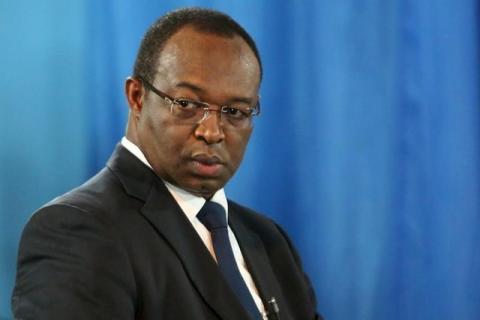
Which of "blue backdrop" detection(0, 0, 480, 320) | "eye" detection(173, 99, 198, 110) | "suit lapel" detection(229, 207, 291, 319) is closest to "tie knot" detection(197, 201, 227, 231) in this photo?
"suit lapel" detection(229, 207, 291, 319)

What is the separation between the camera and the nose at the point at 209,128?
4.31 feet

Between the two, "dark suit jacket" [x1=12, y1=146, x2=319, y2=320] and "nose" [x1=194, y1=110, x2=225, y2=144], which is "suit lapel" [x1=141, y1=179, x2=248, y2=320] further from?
"nose" [x1=194, y1=110, x2=225, y2=144]

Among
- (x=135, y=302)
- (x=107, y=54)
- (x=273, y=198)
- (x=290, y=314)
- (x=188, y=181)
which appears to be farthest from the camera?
(x=273, y=198)

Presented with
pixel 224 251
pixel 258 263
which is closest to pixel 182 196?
pixel 224 251

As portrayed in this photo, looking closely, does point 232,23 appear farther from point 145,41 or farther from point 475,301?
point 475,301

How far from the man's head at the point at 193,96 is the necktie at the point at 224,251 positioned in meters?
0.04

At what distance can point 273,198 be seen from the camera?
185 cm

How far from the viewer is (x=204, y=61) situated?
1.31 meters

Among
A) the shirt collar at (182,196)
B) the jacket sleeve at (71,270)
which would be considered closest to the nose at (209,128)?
the shirt collar at (182,196)

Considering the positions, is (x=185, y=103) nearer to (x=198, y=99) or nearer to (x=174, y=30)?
(x=198, y=99)

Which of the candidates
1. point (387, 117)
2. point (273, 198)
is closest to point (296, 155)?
point (273, 198)

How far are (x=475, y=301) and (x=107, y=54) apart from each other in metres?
1.16

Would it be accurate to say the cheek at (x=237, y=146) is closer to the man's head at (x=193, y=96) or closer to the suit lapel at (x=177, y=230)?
the man's head at (x=193, y=96)

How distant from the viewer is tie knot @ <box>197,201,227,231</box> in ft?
4.57
